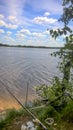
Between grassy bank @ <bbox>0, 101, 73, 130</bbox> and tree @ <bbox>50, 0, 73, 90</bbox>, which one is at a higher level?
tree @ <bbox>50, 0, 73, 90</bbox>

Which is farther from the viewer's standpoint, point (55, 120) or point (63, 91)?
point (63, 91)

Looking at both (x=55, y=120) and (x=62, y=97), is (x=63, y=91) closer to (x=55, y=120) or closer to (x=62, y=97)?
(x=62, y=97)

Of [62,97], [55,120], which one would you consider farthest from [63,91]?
[55,120]

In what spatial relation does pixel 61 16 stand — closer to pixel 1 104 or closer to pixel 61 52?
pixel 61 52

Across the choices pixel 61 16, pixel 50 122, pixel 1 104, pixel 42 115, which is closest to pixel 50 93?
pixel 42 115

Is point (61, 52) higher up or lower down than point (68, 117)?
higher up

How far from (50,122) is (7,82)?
1462 centimetres

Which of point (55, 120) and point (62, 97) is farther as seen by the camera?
point (62, 97)

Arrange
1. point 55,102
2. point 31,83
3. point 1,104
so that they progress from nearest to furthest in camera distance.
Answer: point 55,102 < point 1,104 < point 31,83

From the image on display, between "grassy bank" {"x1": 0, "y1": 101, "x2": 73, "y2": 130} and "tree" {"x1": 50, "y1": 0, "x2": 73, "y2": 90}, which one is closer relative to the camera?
"grassy bank" {"x1": 0, "y1": 101, "x2": 73, "y2": 130}

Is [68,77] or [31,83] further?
[31,83]

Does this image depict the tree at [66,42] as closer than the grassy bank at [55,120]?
No

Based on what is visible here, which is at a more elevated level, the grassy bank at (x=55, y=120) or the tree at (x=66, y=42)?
the tree at (x=66, y=42)

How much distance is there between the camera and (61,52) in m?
6.89
